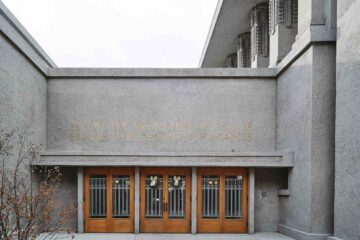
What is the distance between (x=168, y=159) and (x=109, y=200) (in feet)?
8.53

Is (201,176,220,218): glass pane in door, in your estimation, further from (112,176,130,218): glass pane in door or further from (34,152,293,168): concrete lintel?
(112,176,130,218): glass pane in door

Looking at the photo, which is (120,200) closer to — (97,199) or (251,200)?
(97,199)

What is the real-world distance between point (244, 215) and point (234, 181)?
1.26m

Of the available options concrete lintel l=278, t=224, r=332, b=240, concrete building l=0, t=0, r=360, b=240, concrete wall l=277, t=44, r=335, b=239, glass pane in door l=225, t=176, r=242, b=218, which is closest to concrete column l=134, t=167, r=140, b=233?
concrete building l=0, t=0, r=360, b=240

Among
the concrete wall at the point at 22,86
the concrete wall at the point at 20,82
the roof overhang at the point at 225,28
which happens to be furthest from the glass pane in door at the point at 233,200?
the roof overhang at the point at 225,28

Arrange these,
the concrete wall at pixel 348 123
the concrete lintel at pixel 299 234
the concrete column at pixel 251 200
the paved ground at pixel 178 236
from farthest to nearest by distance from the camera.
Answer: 1. the concrete column at pixel 251 200
2. the paved ground at pixel 178 236
3. the concrete lintel at pixel 299 234
4. the concrete wall at pixel 348 123

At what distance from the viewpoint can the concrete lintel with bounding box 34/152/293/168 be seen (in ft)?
37.1

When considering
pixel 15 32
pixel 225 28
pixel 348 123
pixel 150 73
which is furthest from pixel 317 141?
pixel 225 28

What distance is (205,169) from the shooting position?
39.0 feet

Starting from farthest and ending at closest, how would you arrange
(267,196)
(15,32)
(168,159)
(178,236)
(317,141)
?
(267,196) < (168,159) < (178,236) < (15,32) < (317,141)

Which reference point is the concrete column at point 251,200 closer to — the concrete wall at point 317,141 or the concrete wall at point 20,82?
the concrete wall at point 317,141

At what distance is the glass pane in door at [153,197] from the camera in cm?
1191

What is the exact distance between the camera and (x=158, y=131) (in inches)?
483

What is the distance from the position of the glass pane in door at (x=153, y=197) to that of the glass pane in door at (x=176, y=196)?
0.32 metres
